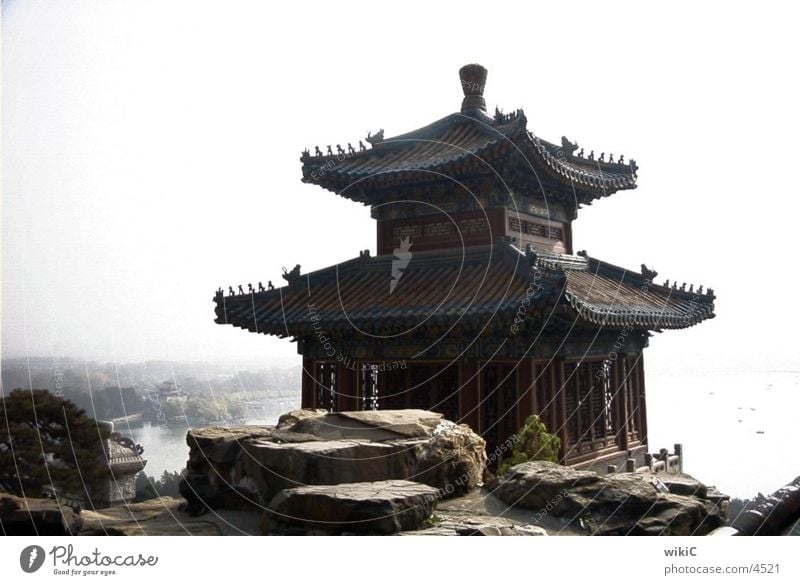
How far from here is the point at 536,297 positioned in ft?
35.6

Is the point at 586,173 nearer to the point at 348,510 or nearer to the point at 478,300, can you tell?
the point at 478,300

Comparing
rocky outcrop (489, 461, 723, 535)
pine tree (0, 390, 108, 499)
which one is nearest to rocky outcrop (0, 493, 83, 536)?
pine tree (0, 390, 108, 499)

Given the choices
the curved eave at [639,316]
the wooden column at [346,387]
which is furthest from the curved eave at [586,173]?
the wooden column at [346,387]

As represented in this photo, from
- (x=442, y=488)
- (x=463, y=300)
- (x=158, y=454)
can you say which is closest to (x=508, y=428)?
(x=463, y=300)

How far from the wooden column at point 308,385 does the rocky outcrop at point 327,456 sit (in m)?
4.17

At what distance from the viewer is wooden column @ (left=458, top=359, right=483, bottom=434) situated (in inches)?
489

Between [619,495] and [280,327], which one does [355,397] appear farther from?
[619,495]

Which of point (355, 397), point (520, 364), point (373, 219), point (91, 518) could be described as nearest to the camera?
point (91, 518)

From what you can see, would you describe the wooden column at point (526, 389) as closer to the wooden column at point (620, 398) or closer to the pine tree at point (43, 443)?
the wooden column at point (620, 398)

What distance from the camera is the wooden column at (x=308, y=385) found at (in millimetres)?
14148

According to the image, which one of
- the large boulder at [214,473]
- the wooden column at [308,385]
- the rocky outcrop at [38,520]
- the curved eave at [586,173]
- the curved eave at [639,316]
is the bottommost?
the rocky outcrop at [38,520]

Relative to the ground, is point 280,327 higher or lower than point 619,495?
higher

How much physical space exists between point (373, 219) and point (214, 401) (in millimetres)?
5653

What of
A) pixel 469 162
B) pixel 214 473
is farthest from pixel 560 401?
pixel 214 473
